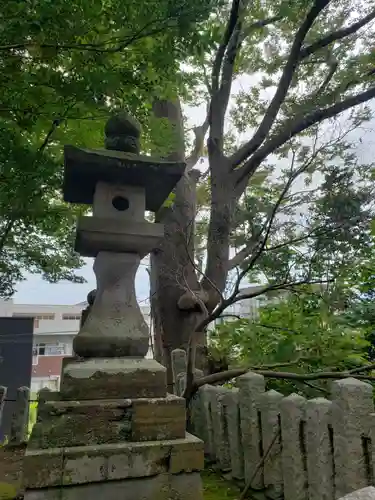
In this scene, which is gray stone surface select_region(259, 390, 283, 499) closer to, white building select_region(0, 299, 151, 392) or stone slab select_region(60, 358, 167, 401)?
stone slab select_region(60, 358, 167, 401)

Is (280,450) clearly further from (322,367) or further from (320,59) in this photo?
(320,59)

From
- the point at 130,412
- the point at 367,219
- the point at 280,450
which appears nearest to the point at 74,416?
the point at 130,412

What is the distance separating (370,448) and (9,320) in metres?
8.21

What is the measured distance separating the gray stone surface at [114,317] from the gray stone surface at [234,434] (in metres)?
1.17

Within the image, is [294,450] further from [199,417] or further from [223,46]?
[223,46]

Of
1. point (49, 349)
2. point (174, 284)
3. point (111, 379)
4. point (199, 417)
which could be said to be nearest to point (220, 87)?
point (174, 284)

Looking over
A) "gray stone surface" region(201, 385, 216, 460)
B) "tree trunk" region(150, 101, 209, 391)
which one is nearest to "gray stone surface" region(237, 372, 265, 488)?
"gray stone surface" region(201, 385, 216, 460)

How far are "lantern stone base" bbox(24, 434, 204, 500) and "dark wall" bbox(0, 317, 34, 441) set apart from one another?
6.70 m

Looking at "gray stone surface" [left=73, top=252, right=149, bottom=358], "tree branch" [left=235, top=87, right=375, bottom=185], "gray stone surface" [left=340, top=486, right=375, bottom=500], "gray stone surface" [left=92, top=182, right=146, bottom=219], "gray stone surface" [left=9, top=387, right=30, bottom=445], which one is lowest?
"gray stone surface" [left=9, top=387, right=30, bottom=445]

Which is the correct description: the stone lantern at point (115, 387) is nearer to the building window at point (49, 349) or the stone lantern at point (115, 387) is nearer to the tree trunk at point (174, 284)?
the tree trunk at point (174, 284)

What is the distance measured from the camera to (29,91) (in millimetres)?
2473

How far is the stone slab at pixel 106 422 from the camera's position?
1.96 meters

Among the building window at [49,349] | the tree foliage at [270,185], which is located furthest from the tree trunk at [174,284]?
the building window at [49,349]

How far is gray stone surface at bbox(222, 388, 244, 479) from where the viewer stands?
297cm
